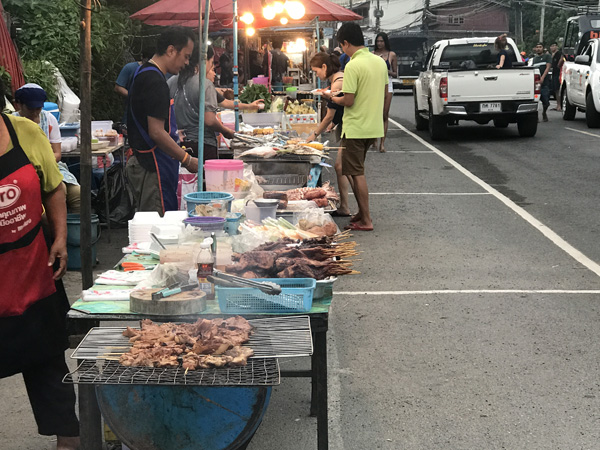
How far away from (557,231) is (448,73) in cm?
882

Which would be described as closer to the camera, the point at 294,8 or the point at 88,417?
the point at 88,417

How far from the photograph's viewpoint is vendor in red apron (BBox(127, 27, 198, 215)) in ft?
20.1

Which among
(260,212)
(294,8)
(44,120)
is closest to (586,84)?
(294,8)

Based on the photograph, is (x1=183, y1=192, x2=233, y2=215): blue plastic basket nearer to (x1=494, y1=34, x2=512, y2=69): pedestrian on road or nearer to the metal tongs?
the metal tongs

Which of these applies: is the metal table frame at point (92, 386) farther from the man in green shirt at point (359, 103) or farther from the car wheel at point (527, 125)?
the car wheel at point (527, 125)

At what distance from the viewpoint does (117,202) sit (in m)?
10.1

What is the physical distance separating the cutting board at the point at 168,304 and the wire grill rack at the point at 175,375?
0.43 m

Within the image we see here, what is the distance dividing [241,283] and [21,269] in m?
1.07

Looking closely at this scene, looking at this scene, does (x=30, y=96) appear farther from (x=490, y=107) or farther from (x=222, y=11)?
(x=490, y=107)

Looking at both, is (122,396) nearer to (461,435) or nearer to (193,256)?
(193,256)

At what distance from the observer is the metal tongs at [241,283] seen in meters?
3.55

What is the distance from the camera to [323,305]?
3.81 metres

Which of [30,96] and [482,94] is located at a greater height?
[482,94]

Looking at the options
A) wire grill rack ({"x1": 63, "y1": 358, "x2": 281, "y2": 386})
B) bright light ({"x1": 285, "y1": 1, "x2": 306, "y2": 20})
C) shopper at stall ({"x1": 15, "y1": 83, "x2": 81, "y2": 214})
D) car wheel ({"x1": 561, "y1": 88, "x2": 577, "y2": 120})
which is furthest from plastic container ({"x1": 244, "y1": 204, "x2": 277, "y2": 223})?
car wheel ({"x1": 561, "y1": 88, "x2": 577, "y2": 120})
